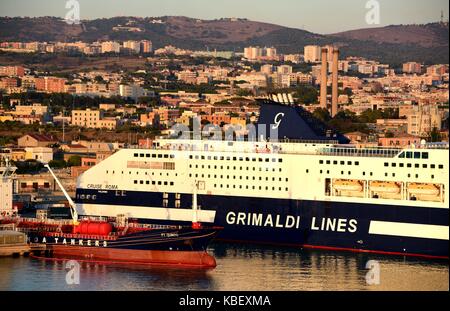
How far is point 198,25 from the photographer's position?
463ft

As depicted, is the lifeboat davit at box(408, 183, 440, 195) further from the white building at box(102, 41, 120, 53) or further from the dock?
the white building at box(102, 41, 120, 53)

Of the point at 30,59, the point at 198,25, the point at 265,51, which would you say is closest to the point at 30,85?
the point at 30,59

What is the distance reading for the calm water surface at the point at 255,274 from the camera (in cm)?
2609

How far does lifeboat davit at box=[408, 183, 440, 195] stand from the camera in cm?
2933

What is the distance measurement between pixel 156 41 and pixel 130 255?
104 metres

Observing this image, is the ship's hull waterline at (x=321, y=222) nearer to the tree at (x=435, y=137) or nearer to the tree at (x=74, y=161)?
the tree at (x=74, y=161)

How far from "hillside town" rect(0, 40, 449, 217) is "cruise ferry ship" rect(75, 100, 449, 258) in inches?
55.2

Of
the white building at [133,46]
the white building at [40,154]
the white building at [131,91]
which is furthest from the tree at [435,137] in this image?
the white building at [133,46]

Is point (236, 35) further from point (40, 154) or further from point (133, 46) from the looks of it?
point (40, 154)

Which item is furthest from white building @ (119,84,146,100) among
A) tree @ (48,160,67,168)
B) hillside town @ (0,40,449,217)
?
tree @ (48,160,67,168)

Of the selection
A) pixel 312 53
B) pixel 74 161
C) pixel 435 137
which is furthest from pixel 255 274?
pixel 312 53

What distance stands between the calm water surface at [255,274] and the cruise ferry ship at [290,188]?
26.1 inches

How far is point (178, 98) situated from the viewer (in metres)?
87.5

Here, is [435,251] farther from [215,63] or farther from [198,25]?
[198,25]
